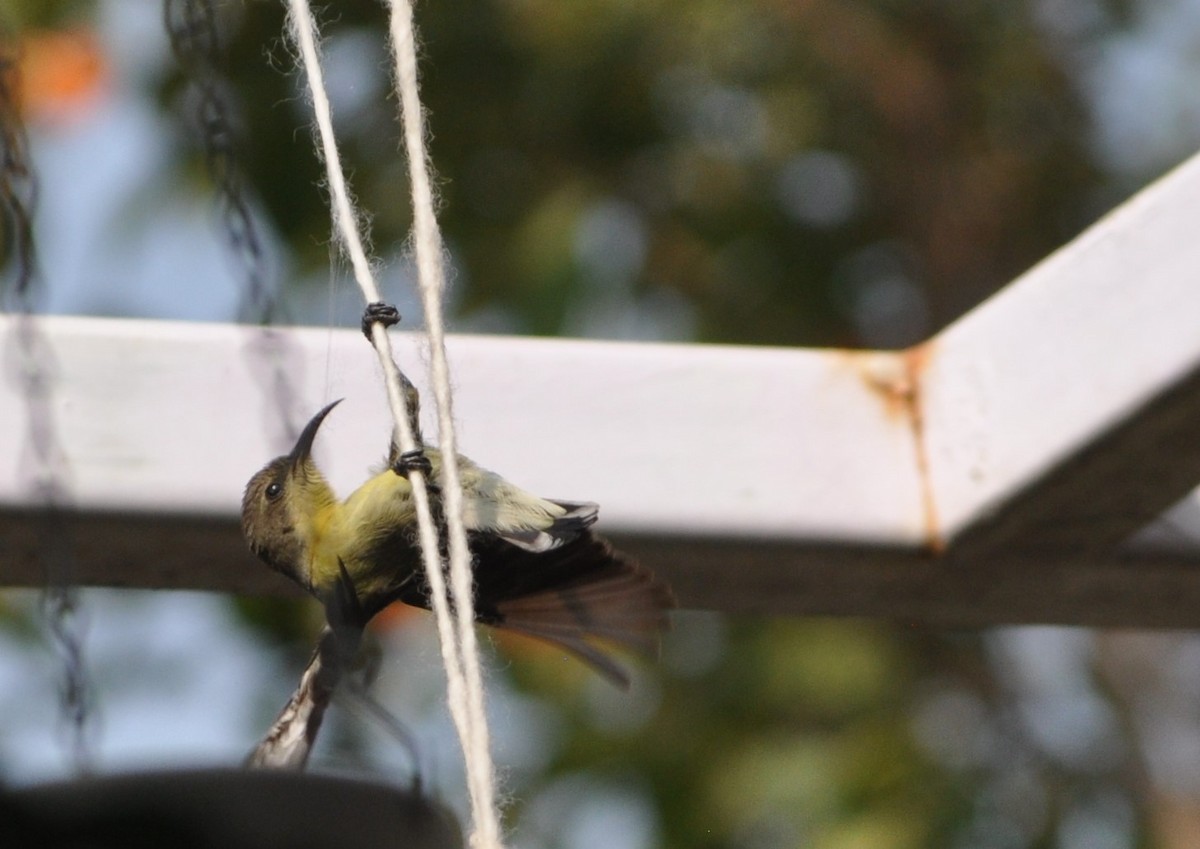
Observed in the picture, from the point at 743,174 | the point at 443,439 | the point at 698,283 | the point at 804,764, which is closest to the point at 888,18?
the point at 743,174

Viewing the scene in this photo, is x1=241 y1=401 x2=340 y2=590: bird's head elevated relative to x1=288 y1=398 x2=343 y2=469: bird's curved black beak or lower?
lower

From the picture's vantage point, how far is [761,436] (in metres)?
1.36

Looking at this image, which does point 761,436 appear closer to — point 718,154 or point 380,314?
point 380,314

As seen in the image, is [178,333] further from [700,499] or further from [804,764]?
[804,764]

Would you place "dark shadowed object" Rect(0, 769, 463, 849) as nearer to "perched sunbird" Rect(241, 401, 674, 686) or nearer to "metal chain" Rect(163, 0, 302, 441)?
"perched sunbird" Rect(241, 401, 674, 686)

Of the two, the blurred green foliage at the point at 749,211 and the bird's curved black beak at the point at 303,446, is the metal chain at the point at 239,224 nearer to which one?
the bird's curved black beak at the point at 303,446

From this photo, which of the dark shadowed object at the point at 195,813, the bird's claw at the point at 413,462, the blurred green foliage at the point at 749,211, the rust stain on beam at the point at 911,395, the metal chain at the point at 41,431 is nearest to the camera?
the dark shadowed object at the point at 195,813

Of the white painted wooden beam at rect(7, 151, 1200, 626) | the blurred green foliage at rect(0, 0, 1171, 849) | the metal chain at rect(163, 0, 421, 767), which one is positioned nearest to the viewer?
the metal chain at rect(163, 0, 421, 767)

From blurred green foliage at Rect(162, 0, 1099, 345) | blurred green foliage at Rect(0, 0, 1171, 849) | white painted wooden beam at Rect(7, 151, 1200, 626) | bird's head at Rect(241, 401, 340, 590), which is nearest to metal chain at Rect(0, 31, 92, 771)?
white painted wooden beam at Rect(7, 151, 1200, 626)

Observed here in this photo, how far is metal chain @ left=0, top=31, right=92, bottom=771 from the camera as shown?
1.02 m

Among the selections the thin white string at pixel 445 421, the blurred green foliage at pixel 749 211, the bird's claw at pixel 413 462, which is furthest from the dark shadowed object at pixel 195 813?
the blurred green foliage at pixel 749 211

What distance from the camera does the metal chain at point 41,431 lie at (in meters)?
1.02

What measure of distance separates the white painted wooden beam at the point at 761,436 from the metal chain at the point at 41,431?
0.01 meters

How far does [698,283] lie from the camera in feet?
9.62
